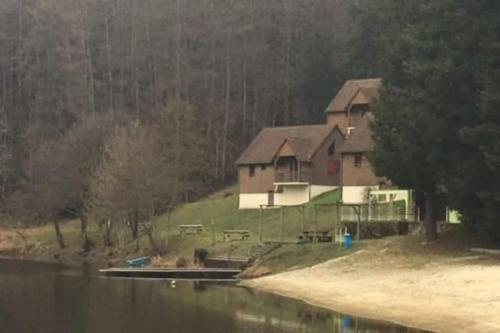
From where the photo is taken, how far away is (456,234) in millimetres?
44500

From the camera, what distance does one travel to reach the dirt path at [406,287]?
28.0 metres

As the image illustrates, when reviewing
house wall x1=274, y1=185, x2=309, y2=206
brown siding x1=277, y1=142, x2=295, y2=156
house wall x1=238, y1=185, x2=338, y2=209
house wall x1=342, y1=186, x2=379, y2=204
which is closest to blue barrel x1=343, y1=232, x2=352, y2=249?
house wall x1=342, y1=186, x2=379, y2=204

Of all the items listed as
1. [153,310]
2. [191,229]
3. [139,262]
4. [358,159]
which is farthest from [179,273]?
[358,159]

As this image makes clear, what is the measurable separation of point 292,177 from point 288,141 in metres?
3.45

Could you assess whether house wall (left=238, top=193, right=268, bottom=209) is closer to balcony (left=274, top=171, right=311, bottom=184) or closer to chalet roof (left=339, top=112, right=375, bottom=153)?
balcony (left=274, top=171, right=311, bottom=184)

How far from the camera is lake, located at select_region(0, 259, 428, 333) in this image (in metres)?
28.7

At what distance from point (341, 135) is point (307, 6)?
1059 inches

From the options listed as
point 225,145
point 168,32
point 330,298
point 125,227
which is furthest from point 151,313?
point 168,32

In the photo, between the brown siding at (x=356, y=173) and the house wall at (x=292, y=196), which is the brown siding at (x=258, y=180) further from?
the brown siding at (x=356, y=173)

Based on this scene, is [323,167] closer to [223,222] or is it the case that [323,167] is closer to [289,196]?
[289,196]

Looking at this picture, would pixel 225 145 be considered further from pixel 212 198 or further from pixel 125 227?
pixel 125 227

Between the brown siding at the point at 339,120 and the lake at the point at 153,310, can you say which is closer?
the lake at the point at 153,310

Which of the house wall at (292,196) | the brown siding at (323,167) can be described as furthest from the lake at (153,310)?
the brown siding at (323,167)

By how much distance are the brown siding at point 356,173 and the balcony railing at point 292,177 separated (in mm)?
5046
